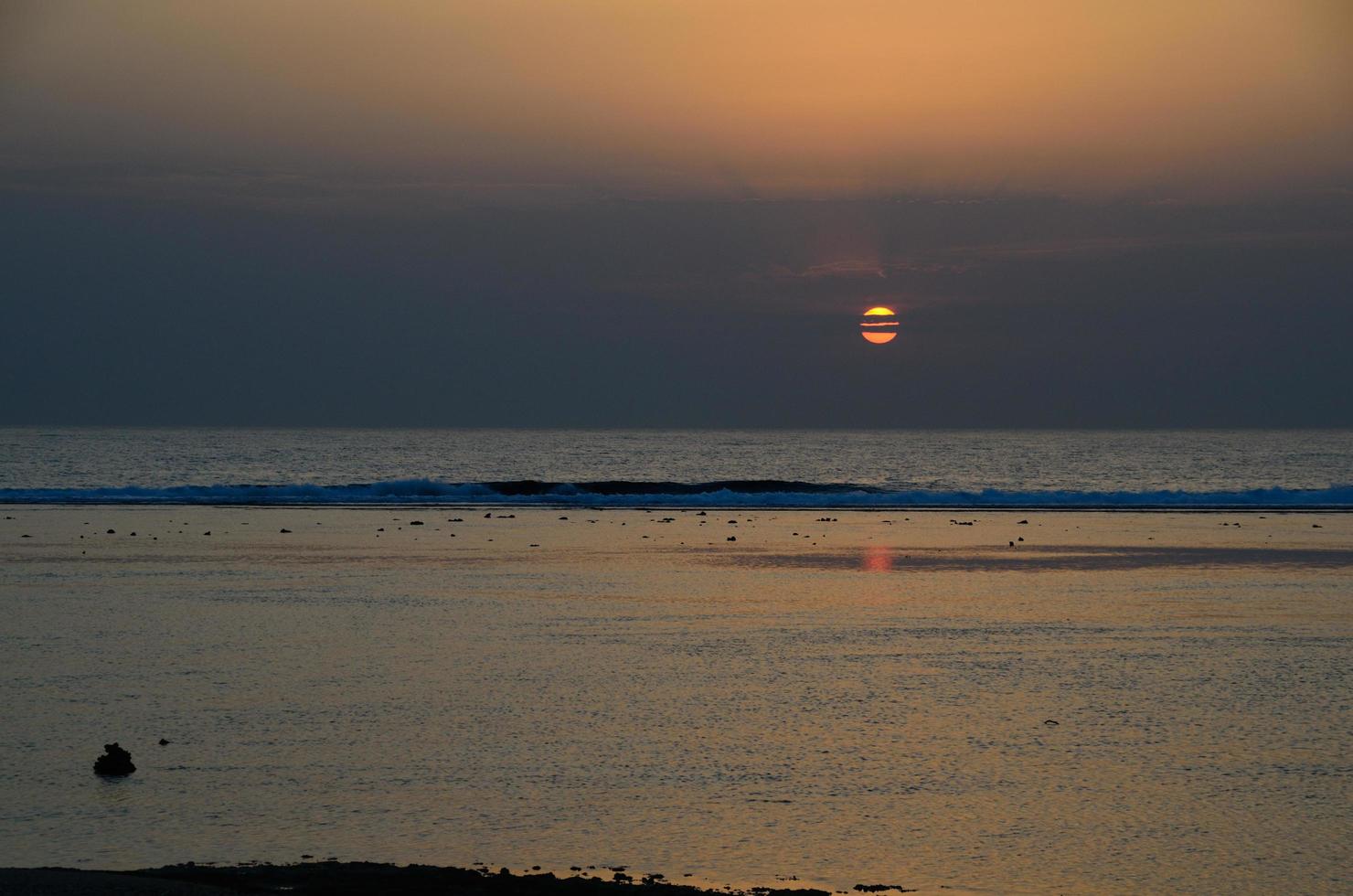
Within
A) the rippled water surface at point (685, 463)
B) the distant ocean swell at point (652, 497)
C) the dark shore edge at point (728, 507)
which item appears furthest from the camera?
the rippled water surface at point (685, 463)

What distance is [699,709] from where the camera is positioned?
46.1 feet

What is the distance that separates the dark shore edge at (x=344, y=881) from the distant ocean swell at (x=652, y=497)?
5142cm

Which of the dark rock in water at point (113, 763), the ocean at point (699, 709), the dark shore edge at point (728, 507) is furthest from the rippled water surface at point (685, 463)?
the dark rock in water at point (113, 763)

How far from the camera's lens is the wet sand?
9.62m

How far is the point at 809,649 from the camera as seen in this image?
1802 centimetres

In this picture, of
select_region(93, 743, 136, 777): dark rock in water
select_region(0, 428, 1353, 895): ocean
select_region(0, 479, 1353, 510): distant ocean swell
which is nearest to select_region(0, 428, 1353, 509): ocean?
select_region(0, 479, 1353, 510): distant ocean swell

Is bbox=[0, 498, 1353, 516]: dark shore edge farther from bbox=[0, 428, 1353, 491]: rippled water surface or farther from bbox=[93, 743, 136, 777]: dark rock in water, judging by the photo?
bbox=[93, 743, 136, 777]: dark rock in water

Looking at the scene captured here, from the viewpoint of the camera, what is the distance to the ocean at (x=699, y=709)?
965 centimetres

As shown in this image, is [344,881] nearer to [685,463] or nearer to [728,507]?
[728,507]

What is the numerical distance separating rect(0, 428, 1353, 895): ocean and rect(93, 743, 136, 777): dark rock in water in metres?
0.08

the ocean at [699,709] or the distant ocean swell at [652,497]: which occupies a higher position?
the distant ocean swell at [652,497]

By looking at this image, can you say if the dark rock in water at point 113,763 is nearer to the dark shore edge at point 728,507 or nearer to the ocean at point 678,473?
the dark shore edge at point 728,507

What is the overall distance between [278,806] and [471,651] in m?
7.27

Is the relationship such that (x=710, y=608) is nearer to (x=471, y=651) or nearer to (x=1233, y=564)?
(x=471, y=651)
